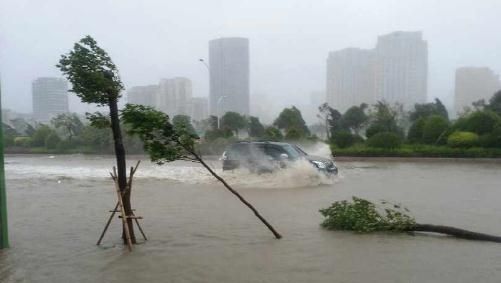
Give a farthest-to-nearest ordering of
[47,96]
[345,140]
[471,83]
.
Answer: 1. [471,83]
2. [345,140]
3. [47,96]

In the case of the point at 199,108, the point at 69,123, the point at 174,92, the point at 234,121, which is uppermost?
the point at 174,92

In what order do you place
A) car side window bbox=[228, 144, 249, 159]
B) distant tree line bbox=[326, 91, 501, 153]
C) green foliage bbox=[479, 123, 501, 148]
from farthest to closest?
distant tree line bbox=[326, 91, 501, 153] → green foliage bbox=[479, 123, 501, 148] → car side window bbox=[228, 144, 249, 159]

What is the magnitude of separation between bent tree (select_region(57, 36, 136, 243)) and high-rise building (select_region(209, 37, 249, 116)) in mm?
31683

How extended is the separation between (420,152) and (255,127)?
18491 mm

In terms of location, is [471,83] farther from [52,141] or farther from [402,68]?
[52,141]

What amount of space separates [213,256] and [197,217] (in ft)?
11.3

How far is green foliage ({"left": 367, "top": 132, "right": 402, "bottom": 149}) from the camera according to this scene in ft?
102

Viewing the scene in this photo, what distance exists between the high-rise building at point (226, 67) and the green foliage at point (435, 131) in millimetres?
15550

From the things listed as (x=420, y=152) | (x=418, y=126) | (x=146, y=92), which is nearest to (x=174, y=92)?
(x=146, y=92)

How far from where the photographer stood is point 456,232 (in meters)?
7.87

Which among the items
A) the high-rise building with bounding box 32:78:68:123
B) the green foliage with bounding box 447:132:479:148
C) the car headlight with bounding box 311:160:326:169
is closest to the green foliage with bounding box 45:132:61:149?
the high-rise building with bounding box 32:78:68:123

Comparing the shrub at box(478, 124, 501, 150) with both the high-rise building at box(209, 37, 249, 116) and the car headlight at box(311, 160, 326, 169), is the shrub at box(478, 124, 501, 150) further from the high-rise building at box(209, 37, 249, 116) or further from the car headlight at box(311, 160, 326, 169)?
the high-rise building at box(209, 37, 249, 116)

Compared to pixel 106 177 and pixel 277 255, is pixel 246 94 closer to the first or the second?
pixel 106 177

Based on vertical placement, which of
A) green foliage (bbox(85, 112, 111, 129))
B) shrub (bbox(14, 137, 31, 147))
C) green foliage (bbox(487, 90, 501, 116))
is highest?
green foliage (bbox(487, 90, 501, 116))
